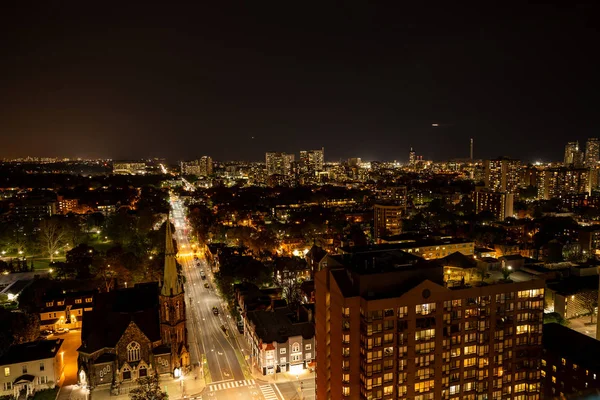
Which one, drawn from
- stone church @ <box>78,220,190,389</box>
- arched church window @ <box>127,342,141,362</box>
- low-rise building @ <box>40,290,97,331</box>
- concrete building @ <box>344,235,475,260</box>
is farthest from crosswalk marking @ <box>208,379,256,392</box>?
concrete building @ <box>344,235,475,260</box>

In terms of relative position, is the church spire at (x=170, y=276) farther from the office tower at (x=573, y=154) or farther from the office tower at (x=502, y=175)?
the office tower at (x=573, y=154)

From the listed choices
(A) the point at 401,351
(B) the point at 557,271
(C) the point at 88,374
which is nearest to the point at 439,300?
(A) the point at 401,351

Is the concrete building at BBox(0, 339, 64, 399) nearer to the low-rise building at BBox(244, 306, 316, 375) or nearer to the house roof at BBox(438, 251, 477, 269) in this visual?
the low-rise building at BBox(244, 306, 316, 375)

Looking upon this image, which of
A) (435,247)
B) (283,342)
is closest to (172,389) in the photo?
(283,342)

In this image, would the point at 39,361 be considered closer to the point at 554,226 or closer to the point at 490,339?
the point at 490,339

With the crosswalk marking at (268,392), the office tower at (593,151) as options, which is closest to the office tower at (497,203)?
the crosswalk marking at (268,392)

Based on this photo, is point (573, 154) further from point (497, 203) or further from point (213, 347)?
point (213, 347)
